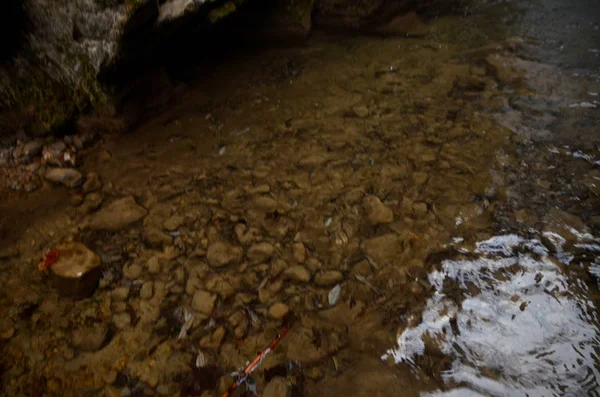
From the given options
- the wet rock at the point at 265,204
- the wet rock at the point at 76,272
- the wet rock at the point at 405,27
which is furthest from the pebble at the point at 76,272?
the wet rock at the point at 405,27

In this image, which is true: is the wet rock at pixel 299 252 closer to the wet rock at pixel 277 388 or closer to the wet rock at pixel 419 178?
the wet rock at pixel 277 388

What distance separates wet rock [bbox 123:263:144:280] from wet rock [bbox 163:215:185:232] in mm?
294

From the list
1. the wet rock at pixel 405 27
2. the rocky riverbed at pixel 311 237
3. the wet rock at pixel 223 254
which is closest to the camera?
the rocky riverbed at pixel 311 237

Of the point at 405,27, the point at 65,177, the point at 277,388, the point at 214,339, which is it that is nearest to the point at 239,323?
the point at 214,339

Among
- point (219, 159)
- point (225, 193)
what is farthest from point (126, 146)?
point (225, 193)

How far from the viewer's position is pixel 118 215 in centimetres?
234

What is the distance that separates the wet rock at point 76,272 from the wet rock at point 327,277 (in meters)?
1.17

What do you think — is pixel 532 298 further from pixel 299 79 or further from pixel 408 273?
pixel 299 79

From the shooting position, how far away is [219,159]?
2781 millimetres

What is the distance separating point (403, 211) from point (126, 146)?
2.10 metres

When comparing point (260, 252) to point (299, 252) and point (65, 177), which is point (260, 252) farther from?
point (65, 177)

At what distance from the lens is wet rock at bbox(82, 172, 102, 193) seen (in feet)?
8.31

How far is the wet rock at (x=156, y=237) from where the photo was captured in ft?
7.21

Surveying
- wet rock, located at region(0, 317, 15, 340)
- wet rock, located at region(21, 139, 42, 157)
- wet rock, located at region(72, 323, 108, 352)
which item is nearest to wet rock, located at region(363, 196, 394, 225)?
wet rock, located at region(72, 323, 108, 352)
